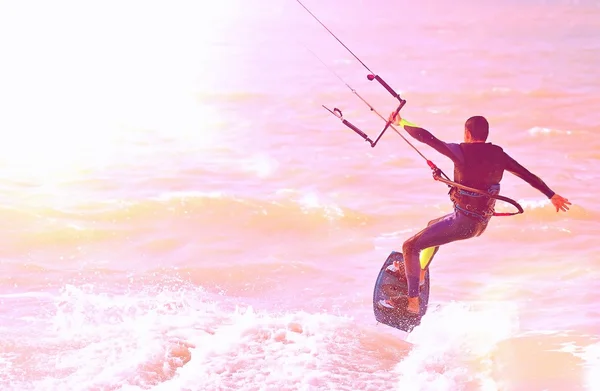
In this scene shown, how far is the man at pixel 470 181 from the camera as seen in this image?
8.09m

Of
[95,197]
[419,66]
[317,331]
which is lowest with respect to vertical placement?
[419,66]

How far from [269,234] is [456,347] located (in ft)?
20.8

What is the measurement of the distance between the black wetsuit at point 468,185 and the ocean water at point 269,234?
1518 millimetres

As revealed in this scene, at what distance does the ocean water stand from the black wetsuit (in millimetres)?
1518

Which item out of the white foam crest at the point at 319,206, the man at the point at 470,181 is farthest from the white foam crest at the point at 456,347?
the white foam crest at the point at 319,206

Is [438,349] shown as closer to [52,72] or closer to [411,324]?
[411,324]

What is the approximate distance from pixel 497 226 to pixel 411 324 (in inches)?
288

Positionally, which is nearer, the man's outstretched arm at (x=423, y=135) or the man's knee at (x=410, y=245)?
the man's outstretched arm at (x=423, y=135)

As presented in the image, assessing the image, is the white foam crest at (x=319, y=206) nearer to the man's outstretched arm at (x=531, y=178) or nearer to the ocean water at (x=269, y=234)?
the ocean water at (x=269, y=234)

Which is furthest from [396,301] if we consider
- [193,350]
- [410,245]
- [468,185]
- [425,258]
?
[193,350]

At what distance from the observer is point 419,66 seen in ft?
137

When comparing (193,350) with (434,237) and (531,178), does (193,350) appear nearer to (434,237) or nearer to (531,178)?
(434,237)

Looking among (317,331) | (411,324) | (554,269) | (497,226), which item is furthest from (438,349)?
(497,226)

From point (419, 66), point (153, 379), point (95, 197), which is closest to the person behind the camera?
point (153, 379)
